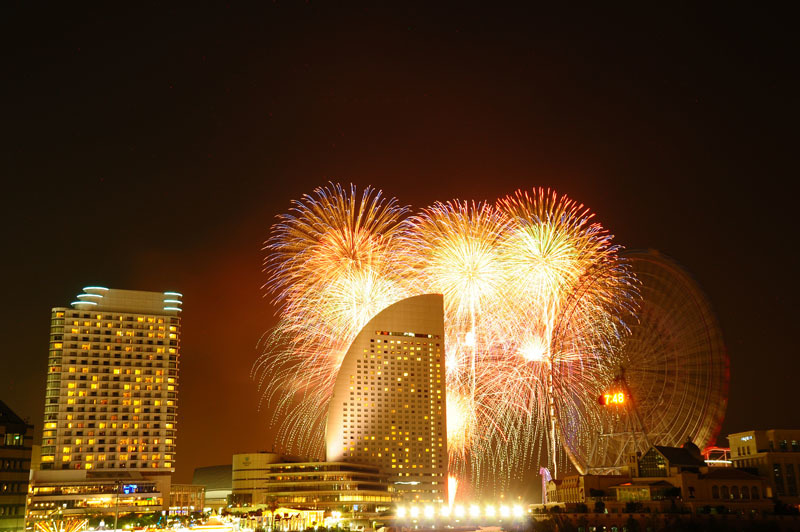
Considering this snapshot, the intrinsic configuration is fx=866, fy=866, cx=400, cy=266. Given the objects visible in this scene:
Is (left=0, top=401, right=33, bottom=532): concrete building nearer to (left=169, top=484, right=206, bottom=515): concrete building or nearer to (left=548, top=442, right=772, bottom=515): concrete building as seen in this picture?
(left=548, top=442, right=772, bottom=515): concrete building

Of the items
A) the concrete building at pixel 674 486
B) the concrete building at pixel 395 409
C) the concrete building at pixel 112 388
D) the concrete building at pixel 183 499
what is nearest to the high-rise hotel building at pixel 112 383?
the concrete building at pixel 112 388

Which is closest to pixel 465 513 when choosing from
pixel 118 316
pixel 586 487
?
pixel 586 487

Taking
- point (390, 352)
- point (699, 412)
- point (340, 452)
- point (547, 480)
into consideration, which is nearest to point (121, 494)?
point (340, 452)

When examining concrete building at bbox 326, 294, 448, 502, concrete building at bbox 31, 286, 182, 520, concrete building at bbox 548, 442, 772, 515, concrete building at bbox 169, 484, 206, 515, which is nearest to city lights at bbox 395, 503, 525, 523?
concrete building at bbox 548, 442, 772, 515

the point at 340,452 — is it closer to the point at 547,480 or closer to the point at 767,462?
the point at 547,480

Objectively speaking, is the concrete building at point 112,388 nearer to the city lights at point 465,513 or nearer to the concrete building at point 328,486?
the concrete building at point 328,486

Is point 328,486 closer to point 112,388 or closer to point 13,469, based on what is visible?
point 112,388
